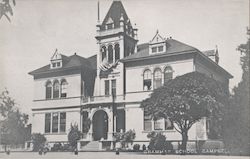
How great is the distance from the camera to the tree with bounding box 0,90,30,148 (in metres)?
5.91

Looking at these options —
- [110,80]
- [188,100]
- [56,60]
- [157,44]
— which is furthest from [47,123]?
[188,100]

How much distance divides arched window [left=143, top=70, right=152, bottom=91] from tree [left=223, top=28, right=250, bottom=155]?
1.28m

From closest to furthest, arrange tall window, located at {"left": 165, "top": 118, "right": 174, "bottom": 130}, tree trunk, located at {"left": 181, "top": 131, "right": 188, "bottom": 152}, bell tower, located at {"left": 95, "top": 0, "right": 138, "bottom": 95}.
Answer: tree trunk, located at {"left": 181, "top": 131, "right": 188, "bottom": 152} < tall window, located at {"left": 165, "top": 118, "right": 174, "bottom": 130} < bell tower, located at {"left": 95, "top": 0, "right": 138, "bottom": 95}

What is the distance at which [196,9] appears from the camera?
19.4 feet

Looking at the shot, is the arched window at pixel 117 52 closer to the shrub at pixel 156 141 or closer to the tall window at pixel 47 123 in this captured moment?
the shrub at pixel 156 141

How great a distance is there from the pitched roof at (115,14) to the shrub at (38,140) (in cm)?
202

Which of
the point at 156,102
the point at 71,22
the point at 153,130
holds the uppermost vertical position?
the point at 71,22

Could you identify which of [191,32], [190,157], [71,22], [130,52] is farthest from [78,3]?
[190,157]

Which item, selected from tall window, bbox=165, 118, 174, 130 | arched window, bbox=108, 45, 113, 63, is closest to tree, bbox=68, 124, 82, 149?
arched window, bbox=108, 45, 113, 63

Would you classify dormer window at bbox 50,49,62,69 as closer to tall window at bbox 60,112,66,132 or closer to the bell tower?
the bell tower

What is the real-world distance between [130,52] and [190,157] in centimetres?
187

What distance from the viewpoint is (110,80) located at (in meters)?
6.00

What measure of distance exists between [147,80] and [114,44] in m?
0.79

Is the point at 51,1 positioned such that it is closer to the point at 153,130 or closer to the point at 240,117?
the point at 153,130
